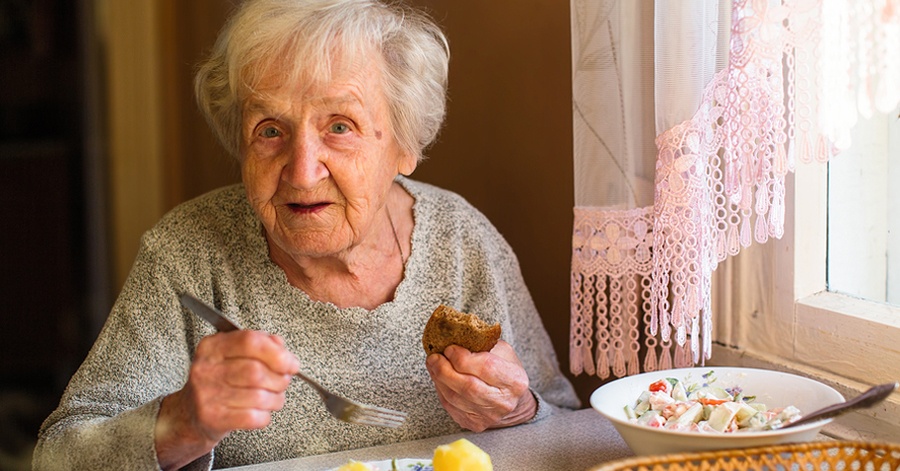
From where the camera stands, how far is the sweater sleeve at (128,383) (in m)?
1.12

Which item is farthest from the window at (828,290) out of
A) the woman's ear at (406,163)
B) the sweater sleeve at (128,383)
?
the sweater sleeve at (128,383)

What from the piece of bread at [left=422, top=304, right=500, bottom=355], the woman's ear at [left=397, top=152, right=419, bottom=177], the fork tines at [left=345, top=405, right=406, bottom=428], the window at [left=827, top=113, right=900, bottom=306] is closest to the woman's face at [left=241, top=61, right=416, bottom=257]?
the woman's ear at [left=397, top=152, right=419, bottom=177]

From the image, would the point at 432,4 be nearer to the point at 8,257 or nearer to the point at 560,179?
the point at 560,179

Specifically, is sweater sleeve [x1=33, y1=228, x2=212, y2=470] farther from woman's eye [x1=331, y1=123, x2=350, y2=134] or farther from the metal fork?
woman's eye [x1=331, y1=123, x2=350, y2=134]

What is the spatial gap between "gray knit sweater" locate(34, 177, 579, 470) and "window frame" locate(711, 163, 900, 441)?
34 centimetres

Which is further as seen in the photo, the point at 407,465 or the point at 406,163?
the point at 406,163

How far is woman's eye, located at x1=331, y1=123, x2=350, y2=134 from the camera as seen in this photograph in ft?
4.40

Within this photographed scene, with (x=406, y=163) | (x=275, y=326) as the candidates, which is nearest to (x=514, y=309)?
(x=406, y=163)

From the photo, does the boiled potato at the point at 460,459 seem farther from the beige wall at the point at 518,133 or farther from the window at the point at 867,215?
the beige wall at the point at 518,133

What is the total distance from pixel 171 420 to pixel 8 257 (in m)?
2.93

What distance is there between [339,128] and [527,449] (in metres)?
0.53

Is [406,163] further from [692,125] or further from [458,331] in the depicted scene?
[692,125]

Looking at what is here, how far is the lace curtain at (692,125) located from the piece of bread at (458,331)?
224 mm

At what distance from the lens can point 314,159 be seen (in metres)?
1.31
